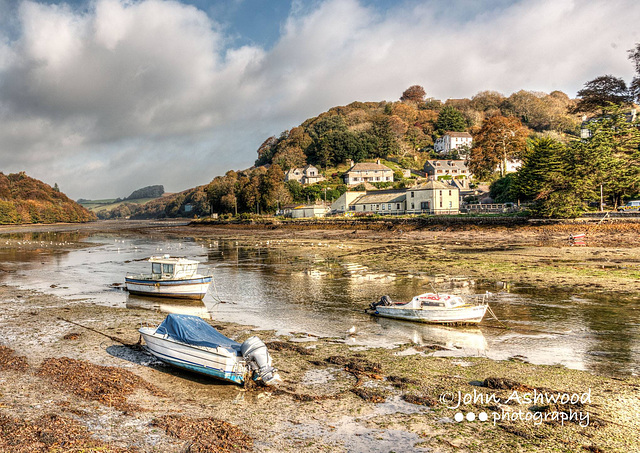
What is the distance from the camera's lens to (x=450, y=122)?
166500 mm

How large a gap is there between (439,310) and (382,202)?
236ft

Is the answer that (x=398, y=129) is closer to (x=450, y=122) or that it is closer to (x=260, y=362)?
(x=450, y=122)

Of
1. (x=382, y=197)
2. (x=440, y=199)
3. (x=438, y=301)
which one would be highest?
(x=382, y=197)

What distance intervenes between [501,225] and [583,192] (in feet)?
34.2

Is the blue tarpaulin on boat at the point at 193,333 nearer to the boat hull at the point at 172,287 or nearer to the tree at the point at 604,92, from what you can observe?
the boat hull at the point at 172,287

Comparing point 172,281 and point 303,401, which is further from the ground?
point 172,281

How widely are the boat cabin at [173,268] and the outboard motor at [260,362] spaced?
15.2 m

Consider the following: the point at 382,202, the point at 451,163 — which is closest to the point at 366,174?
the point at 451,163

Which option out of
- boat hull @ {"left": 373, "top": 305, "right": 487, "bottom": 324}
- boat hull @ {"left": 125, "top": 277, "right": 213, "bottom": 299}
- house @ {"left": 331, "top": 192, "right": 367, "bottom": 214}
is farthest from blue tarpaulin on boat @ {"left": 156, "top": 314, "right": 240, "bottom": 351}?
house @ {"left": 331, "top": 192, "right": 367, "bottom": 214}

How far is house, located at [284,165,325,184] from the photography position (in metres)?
132

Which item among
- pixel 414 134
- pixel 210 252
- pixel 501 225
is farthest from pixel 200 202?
pixel 501 225

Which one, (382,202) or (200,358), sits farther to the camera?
(382,202)

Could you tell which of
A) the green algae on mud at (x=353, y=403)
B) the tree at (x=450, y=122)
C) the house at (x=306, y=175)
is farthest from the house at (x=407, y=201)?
the tree at (x=450, y=122)

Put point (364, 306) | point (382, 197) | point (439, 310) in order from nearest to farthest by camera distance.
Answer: point (439, 310) → point (364, 306) → point (382, 197)
